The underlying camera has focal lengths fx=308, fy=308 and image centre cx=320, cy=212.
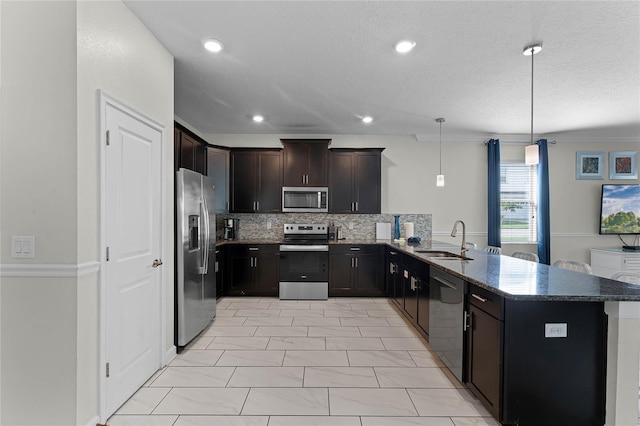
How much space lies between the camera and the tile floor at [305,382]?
2.10 meters

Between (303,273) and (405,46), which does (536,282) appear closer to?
(405,46)

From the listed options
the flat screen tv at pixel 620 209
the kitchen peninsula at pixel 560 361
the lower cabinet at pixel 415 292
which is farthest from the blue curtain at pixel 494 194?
the kitchen peninsula at pixel 560 361

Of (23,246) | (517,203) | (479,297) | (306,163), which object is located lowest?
(479,297)

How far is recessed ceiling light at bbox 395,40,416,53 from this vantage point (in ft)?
8.47

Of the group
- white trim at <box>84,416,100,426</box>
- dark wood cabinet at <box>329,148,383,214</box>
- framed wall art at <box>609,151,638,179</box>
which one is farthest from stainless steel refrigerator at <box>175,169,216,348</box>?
framed wall art at <box>609,151,638,179</box>

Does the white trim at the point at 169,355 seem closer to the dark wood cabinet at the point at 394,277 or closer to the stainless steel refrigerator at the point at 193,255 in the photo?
the stainless steel refrigerator at the point at 193,255

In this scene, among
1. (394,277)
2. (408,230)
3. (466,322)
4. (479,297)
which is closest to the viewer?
(479,297)

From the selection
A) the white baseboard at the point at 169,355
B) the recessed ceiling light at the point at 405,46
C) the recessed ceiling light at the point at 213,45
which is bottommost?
the white baseboard at the point at 169,355

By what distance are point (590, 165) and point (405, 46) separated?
5.29 m

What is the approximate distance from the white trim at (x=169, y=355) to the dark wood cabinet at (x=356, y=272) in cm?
264

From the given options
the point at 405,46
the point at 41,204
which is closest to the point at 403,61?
the point at 405,46

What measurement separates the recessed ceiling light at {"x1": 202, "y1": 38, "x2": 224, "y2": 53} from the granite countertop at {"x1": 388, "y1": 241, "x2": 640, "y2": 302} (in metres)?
2.72

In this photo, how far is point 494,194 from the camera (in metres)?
5.52

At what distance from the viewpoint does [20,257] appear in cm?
177
